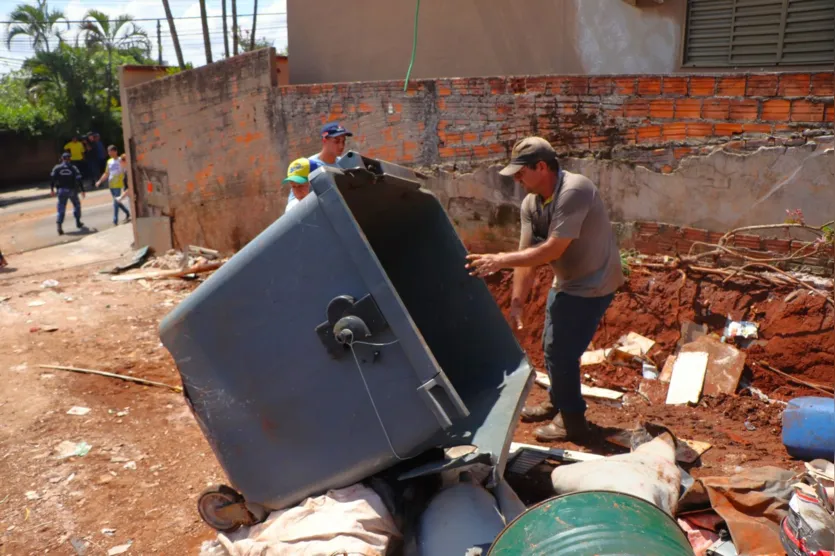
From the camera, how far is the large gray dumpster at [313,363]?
95.7 inches

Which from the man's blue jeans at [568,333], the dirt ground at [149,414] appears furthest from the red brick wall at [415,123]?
the man's blue jeans at [568,333]

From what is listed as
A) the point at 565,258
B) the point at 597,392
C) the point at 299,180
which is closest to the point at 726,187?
the point at 597,392

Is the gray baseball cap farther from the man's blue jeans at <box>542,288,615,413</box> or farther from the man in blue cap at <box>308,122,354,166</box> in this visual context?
the man in blue cap at <box>308,122,354,166</box>

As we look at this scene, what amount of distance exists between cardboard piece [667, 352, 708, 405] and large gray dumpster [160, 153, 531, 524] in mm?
2116

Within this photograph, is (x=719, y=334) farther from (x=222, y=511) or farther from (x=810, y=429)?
(x=222, y=511)

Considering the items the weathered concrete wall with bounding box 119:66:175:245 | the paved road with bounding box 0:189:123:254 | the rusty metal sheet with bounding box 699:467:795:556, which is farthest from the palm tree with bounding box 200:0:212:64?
the rusty metal sheet with bounding box 699:467:795:556

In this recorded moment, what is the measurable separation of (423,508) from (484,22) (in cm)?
657

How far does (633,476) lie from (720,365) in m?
2.22

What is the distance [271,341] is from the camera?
8.43 ft

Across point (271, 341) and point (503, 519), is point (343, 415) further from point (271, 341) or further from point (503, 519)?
point (503, 519)

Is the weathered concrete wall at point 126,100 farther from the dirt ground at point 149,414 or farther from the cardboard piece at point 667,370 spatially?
the cardboard piece at point 667,370

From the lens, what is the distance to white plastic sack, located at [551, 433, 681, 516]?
106 inches

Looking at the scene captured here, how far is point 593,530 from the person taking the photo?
83.9 inches

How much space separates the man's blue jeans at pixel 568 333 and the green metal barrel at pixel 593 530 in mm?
1430
